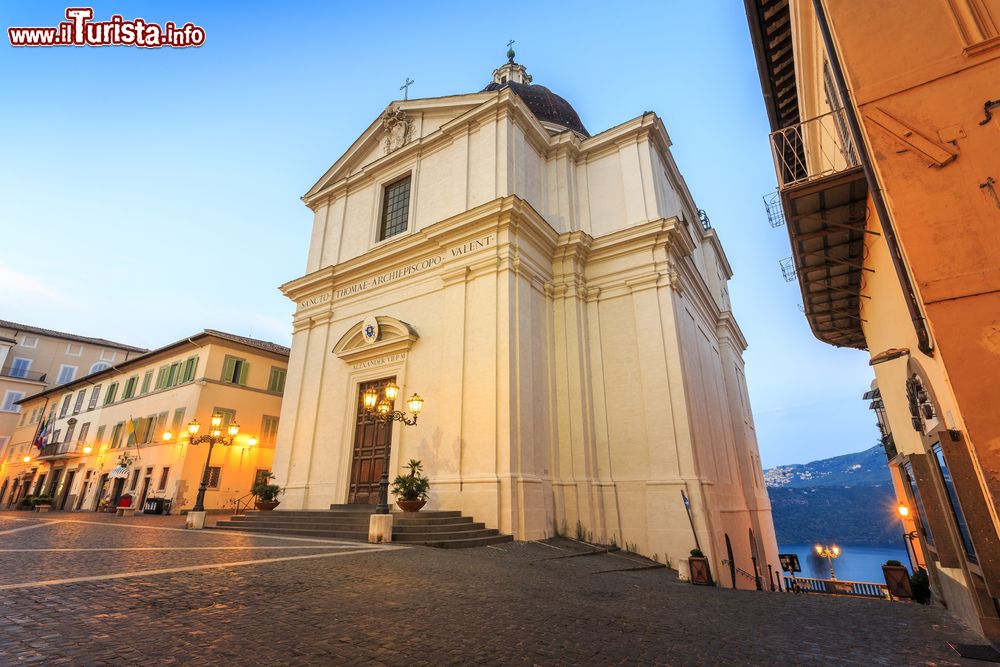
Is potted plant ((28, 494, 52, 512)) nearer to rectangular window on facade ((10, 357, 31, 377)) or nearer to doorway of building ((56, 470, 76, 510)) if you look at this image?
doorway of building ((56, 470, 76, 510))

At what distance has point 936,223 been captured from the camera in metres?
4.99

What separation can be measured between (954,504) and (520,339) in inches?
347

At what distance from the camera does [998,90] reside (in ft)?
16.9

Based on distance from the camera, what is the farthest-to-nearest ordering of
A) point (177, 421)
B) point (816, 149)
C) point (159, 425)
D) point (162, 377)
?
point (162, 377) → point (159, 425) → point (177, 421) → point (816, 149)

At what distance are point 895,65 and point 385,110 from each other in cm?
1722

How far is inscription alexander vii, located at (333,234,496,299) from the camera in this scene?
13953 millimetres

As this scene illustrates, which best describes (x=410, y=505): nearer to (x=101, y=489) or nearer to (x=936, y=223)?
(x=936, y=223)

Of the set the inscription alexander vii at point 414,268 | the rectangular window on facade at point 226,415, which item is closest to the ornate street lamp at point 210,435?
the rectangular window on facade at point 226,415

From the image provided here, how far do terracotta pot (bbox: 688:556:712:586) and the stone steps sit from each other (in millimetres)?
3743

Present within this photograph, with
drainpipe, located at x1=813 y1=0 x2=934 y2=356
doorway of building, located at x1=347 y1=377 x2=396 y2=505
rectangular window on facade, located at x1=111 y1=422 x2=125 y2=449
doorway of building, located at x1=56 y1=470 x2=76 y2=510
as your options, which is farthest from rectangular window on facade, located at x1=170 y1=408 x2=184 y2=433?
drainpipe, located at x1=813 y1=0 x2=934 y2=356

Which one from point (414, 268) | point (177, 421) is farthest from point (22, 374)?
point (414, 268)

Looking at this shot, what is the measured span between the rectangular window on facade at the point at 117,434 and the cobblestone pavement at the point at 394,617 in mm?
22200

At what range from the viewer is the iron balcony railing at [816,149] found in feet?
21.3

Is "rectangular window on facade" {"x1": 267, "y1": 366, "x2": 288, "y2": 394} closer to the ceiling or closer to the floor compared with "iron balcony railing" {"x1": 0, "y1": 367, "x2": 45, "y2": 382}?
closer to the floor
